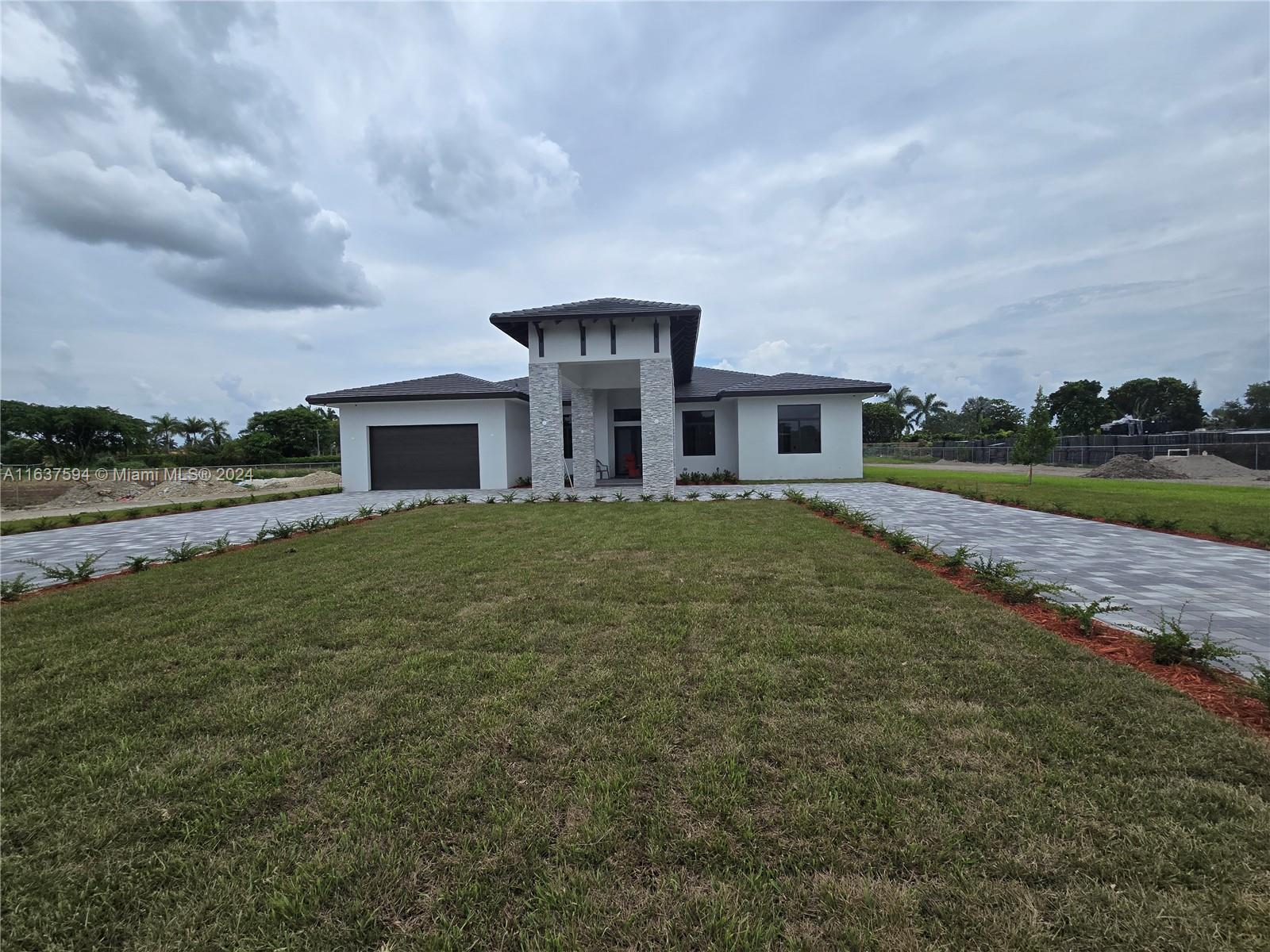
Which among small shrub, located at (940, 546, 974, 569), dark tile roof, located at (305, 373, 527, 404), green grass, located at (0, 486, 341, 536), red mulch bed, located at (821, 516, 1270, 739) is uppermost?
dark tile roof, located at (305, 373, 527, 404)

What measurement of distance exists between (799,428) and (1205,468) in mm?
19540

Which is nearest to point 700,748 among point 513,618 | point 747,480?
point 513,618

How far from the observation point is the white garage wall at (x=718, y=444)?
67.5 ft

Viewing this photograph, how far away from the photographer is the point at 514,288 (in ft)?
57.4

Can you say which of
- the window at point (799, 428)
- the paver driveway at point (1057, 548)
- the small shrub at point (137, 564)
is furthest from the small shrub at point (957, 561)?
the window at point (799, 428)

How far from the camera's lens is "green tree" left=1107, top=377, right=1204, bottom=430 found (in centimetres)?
5056

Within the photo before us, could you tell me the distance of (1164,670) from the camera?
3.26 meters

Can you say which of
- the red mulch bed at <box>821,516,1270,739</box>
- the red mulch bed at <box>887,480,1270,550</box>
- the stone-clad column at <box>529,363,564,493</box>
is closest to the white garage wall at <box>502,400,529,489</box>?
the stone-clad column at <box>529,363,564,493</box>

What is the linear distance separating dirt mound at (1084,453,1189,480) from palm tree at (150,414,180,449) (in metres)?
68.9

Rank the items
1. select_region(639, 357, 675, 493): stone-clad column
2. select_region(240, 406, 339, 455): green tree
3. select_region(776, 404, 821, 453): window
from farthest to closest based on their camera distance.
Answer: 1. select_region(240, 406, 339, 455): green tree
2. select_region(776, 404, 821, 453): window
3. select_region(639, 357, 675, 493): stone-clad column

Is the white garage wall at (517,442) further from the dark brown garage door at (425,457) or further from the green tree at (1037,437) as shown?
the green tree at (1037,437)

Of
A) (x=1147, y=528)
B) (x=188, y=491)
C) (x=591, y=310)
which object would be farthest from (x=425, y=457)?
(x=1147, y=528)

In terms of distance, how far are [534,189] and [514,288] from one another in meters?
4.22

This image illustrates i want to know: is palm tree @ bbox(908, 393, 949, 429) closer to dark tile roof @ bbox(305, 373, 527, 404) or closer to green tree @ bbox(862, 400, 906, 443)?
green tree @ bbox(862, 400, 906, 443)
